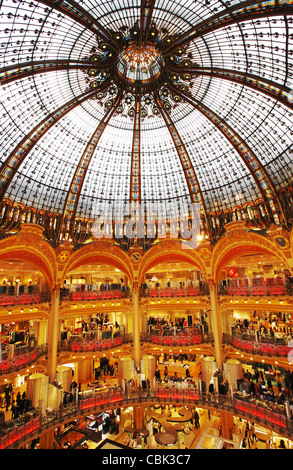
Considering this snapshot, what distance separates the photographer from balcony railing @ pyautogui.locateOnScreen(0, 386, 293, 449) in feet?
62.7

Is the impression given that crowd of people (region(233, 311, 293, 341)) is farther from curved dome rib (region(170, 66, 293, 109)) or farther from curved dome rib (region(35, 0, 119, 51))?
curved dome rib (region(35, 0, 119, 51))

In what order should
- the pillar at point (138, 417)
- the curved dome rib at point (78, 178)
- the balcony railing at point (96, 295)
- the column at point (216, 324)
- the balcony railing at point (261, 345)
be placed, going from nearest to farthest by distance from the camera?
1. the balcony railing at point (261, 345)
2. the curved dome rib at point (78, 178)
3. the pillar at point (138, 417)
4. the column at point (216, 324)
5. the balcony railing at point (96, 295)

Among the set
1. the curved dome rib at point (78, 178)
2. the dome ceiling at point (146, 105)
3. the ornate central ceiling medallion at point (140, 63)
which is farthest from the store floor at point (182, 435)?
the ornate central ceiling medallion at point (140, 63)

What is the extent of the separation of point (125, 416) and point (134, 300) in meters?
12.4

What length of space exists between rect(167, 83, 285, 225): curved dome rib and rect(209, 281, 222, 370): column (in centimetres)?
986

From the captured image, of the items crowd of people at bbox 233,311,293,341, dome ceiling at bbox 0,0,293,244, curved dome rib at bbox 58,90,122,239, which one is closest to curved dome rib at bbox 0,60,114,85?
dome ceiling at bbox 0,0,293,244

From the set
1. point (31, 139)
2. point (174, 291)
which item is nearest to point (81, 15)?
point (31, 139)

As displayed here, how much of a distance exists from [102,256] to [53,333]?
31.4ft

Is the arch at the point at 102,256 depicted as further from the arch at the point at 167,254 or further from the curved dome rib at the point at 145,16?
the curved dome rib at the point at 145,16

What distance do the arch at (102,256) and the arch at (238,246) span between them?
32.3 ft

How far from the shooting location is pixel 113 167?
29625 mm

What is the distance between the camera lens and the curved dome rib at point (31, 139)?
920 inches

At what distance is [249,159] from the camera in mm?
25828

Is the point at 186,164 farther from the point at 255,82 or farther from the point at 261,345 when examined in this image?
the point at 261,345
